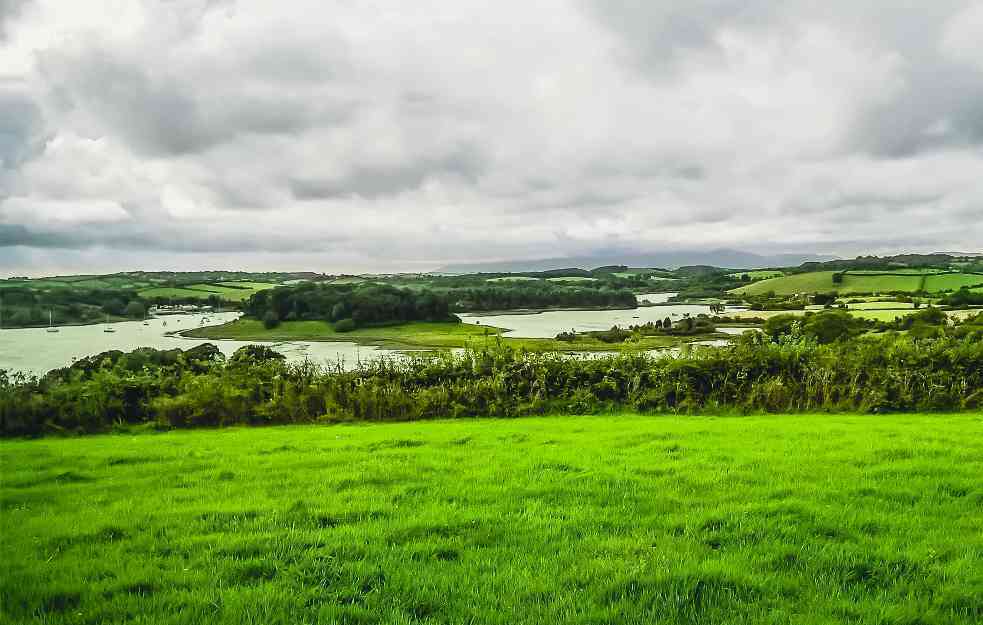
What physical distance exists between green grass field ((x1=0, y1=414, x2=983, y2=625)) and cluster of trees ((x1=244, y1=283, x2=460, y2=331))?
34.4m

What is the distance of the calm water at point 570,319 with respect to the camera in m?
58.7

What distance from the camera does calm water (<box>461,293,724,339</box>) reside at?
2312 inches

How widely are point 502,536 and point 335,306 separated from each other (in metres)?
39.1

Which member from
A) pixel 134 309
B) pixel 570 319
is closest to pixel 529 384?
pixel 134 309

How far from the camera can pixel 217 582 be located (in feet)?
13.5

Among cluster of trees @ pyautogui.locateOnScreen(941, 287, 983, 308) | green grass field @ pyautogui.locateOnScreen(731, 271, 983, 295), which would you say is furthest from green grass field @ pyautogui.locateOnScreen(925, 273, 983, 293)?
cluster of trees @ pyautogui.locateOnScreen(941, 287, 983, 308)

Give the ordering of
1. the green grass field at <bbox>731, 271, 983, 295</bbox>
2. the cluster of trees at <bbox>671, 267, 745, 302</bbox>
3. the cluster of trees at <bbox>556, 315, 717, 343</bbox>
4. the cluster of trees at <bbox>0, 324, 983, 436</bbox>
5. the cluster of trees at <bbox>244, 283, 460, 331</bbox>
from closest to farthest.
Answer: the cluster of trees at <bbox>0, 324, 983, 436</bbox>, the cluster of trees at <bbox>244, 283, 460, 331</bbox>, the cluster of trees at <bbox>556, 315, 717, 343</bbox>, the green grass field at <bbox>731, 271, 983, 295</bbox>, the cluster of trees at <bbox>671, 267, 745, 302</bbox>

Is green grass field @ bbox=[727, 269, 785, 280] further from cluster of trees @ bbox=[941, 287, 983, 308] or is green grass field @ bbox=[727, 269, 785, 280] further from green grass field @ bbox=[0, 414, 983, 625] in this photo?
green grass field @ bbox=[0, 414, 983, 625]

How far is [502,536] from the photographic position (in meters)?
4.99

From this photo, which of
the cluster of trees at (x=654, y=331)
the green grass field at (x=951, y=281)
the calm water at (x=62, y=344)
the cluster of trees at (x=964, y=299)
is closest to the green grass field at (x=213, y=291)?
the calm water at (x=62, y=344)

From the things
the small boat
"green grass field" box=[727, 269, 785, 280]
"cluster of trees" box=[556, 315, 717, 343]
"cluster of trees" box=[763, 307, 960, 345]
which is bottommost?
"cluster of trees" box=[556, 315, 717, 343]

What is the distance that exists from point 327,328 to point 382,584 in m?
39.4

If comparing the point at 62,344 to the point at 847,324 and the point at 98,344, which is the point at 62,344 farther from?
the point at 847,324

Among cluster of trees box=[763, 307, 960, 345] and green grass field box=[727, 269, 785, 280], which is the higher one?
green grass field box=[727, 269, 785, 280]
